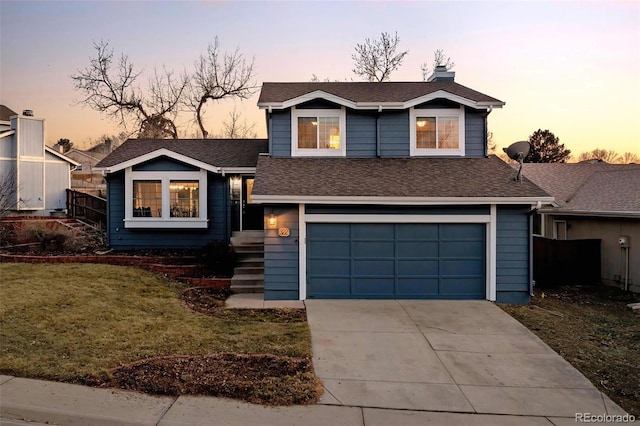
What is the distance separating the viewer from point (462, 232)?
964 centimetres

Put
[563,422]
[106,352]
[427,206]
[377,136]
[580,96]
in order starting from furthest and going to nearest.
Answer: [580,96] < [377,136] < [427,206] < [106,352] < [563,422]

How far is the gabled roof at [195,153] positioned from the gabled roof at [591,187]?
1122 cm

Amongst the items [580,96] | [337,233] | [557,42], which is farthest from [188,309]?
[580,96]

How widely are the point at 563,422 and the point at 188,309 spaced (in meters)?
6.74

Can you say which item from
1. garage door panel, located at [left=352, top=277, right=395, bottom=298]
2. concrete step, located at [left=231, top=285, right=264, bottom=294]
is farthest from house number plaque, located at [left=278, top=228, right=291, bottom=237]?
garage door panel, located at [left=352, top=277, right=395, bottom=298]

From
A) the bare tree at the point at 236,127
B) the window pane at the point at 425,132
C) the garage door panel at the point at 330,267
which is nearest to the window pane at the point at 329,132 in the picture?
the window pane at the point at 425,132

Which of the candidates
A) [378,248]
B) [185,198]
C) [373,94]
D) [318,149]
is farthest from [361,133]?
[185,198]

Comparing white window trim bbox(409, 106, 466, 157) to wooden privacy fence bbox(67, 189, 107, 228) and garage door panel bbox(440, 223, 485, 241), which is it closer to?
garage door panel bbox(440, 223, 485, 241)

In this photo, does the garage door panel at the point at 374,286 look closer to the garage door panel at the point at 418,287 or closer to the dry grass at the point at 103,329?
the garage door panel at the point at 418,287

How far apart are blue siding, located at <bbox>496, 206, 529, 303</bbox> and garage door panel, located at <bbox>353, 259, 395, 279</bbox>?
8.37 ft

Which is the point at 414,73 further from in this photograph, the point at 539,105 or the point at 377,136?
the point at 377,136

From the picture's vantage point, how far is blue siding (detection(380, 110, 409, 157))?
38.3 ft

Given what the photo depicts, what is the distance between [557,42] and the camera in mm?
14367

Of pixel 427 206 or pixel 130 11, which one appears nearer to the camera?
pixel 427 206
